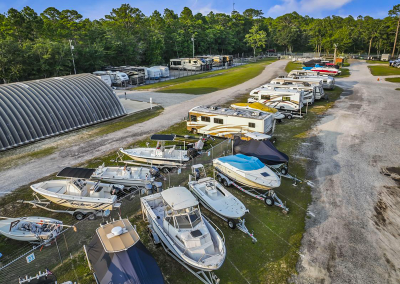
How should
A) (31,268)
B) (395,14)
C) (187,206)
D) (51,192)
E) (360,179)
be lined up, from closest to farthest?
1. (31,268)
2. (187,206)
3. (51,192)
4. (360,179)
5. (395,14)

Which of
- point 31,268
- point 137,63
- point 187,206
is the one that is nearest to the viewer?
point 31,268

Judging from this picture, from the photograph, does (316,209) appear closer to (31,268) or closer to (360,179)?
(360,179)

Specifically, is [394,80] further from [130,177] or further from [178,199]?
[178,199]

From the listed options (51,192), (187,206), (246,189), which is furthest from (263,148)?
(51,192)

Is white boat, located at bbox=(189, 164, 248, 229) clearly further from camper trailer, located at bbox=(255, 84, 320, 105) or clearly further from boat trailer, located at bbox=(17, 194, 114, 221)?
camper trailer, located at bbox=(255, 84, 320, 105)

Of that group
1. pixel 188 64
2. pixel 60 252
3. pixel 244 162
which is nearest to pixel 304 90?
pixel 244 162

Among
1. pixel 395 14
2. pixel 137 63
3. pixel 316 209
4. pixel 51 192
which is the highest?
pixel 395 14

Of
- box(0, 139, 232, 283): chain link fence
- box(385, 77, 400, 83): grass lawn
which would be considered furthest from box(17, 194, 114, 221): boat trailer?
box(385, 77, 400, 83): grass lawn
